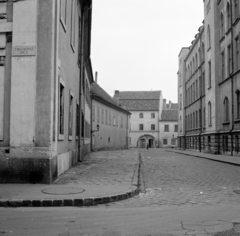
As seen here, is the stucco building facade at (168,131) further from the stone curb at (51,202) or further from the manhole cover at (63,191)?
the stone curb at (51,202)

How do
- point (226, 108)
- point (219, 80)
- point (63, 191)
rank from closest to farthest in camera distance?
1. point (63, 191)
2. point (226, 108)
3. point (219, 80)

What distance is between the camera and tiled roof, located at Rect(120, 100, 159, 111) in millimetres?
85938

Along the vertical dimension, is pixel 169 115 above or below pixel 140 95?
below

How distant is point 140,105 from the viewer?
8694cm

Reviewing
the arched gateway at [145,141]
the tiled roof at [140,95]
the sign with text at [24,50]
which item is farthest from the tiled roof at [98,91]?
the tiled roof at [140,95]

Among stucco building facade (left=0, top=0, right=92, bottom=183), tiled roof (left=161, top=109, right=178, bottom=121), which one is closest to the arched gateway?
tiled roof (left=161, top=109, right=178, bottom=121)

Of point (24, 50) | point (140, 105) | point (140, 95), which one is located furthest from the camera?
point (140, 95)

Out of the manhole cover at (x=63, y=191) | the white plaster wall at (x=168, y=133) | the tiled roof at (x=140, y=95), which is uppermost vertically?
the tiled roof at (x=140, y=95)

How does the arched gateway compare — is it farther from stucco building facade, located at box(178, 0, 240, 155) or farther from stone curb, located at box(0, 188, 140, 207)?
stone curb, located at box(0, 188, 140, 207)

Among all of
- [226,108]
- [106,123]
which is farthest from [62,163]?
[106,123]

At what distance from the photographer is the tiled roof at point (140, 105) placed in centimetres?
8594

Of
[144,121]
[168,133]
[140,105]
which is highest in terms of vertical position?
[140,105]

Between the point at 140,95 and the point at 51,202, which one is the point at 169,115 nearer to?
the point at 140,95

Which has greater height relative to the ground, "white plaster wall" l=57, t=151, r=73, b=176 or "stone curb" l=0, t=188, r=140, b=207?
"white plaster wall" l=57, t=151, r=73, b=176
